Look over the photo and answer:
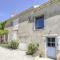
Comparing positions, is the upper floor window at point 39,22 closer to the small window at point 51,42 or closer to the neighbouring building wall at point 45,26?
the neighbouring building wall at point 45,26

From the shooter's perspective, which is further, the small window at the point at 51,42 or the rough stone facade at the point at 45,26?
the small window at the point at 51,42

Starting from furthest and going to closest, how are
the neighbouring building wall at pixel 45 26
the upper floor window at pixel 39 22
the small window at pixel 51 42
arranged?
the upper floor window at pixel 39 22 → the small window at pixel 51 42 → the neighbouring building wall at pixel 45 26

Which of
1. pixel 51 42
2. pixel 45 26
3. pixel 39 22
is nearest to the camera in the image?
pixel 51 42

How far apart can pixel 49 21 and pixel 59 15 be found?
59.1 inches

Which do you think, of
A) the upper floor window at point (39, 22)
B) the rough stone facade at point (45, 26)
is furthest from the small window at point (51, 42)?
the upper floor window at point (39, 22)

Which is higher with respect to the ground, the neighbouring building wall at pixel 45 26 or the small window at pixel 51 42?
the neighbouring building wall at pixel 45 26

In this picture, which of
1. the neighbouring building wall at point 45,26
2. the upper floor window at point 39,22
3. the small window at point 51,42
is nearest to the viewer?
the neighbouring building wall at point 45,26

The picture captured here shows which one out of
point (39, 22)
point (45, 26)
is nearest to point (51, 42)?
point (45, 26)

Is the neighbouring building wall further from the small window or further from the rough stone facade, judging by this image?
the small window

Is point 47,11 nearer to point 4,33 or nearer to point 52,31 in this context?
point 52,31

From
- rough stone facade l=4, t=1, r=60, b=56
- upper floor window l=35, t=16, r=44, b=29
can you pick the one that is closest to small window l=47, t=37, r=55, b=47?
rough stone facade l=4, t=1, r=60, b=56

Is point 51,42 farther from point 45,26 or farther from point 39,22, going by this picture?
point 39,22

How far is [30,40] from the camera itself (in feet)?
67.8

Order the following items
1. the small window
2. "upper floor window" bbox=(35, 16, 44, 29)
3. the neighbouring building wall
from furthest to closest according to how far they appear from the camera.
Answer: "upper floor window" bbox=(35, 16, 44, 29)
the small window
the neighbouring building wall
